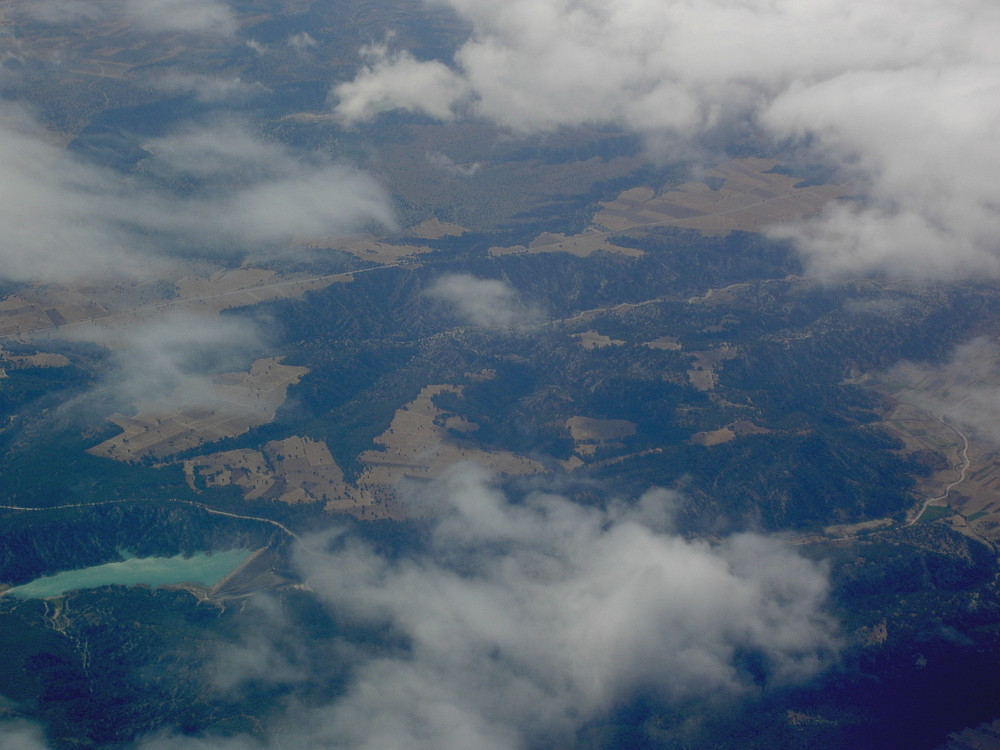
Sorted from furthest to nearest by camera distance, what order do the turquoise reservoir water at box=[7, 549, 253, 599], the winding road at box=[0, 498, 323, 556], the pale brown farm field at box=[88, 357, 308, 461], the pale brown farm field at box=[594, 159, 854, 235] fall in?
the pale brown farm field at box=[594, 159, 854, 235]
the pale brown farm field at box=[88, 357, 308, 461]
the winding road at box=[0, 498, 323, 556]
the turquoise reservoir water at box=[7, 549, 253, 599]

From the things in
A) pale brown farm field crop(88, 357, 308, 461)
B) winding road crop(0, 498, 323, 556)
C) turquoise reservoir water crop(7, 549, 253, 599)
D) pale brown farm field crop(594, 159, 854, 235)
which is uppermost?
pale brown farm field crop(594, 159, 854, 235)

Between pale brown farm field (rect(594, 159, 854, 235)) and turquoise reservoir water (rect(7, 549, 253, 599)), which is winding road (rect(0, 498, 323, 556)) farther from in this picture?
pale brown farm field (rect(594, 159, 854, 235))

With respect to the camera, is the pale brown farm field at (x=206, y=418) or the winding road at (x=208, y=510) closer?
the winding road at (x=208, y=510)

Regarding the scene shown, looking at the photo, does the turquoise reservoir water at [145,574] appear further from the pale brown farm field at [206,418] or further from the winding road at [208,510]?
the pale brown farm field at [206,418]

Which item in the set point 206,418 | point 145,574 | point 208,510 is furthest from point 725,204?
point 145,574

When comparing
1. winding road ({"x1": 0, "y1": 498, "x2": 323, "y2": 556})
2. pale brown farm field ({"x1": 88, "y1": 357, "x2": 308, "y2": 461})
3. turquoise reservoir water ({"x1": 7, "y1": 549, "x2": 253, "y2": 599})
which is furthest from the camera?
pale brown farm field ({"x1": 88, "y1": 357, "x2": 308, "y2": 461})

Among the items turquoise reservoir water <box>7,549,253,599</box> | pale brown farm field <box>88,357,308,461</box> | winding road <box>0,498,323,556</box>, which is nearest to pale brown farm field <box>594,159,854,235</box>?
pale brown farm field <box>88,357,308,461</box>

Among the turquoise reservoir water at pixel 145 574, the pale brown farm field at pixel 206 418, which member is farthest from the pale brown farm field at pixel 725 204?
the turquoise reservoir water at pixel 145 574

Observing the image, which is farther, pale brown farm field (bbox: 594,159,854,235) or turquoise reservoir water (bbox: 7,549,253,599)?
pale brown farm field (bbox: 594,159,854,235)

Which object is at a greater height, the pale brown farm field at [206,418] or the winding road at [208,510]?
the pale brown farm field at [206,418]
